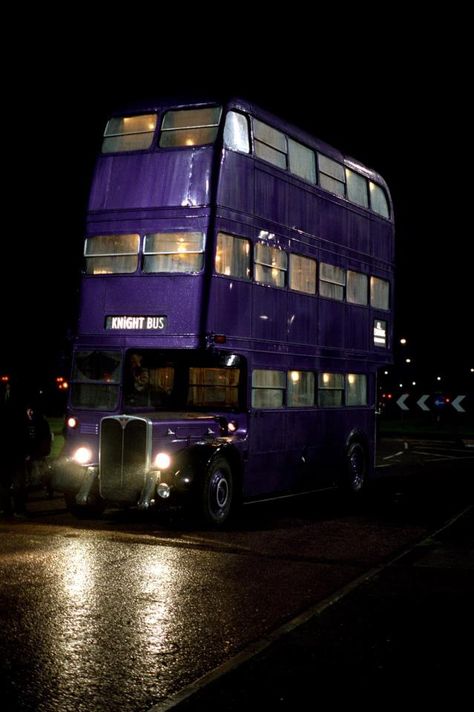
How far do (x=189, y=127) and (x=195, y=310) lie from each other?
260 centimetres

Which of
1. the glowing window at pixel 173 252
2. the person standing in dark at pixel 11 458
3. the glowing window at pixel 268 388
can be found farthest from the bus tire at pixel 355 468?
the person standing in dark at pixel 11 458

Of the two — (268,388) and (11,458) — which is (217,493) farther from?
(11,458)

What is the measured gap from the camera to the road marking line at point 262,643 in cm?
526

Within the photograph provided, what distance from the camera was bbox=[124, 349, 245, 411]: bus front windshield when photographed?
43.1 feet

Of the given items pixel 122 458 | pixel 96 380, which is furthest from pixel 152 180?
pixel 122 458

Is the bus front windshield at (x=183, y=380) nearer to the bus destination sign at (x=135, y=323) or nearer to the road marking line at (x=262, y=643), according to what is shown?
the bus destination sign at (x=135, y=323)

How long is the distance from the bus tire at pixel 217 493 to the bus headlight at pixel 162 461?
516 millimetres

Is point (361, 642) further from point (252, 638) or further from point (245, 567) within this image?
point (245, 567)

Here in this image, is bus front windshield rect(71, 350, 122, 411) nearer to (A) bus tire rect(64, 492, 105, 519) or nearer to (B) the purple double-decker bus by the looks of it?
(B) the purple double-decker bus

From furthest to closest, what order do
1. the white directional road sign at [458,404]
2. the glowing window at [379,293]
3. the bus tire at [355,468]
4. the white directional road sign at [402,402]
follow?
the white directional road sign at [402,402] → the white directional road sign at [458,404] → the glowing window at [379,293] → the bus tire at [355,468]

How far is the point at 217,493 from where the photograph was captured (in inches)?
490

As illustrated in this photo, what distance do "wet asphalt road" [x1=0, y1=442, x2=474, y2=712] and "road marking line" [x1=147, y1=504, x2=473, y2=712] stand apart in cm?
8

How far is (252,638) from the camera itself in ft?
21.7

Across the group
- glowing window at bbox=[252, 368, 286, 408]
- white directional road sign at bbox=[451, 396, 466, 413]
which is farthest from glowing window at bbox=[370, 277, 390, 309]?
white directional road sign at bbox=[451, 396, 466, 413]
